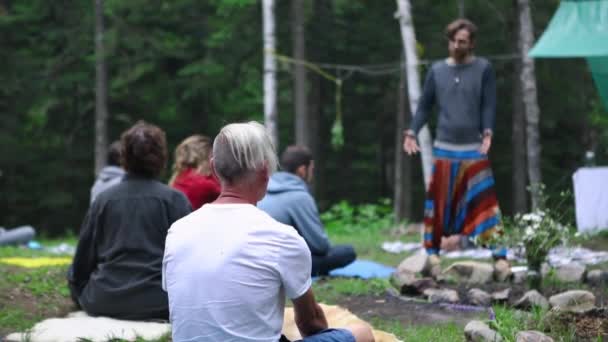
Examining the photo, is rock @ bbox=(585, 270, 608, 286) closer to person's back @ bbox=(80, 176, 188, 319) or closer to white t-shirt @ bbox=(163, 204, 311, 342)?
person's back @ bbox=(80, 176, 188, 319)

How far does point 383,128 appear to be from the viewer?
974 inches

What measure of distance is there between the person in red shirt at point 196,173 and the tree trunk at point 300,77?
1128cm

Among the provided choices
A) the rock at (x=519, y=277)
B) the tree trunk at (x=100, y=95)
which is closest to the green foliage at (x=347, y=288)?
the rock at (x=519, y=277)

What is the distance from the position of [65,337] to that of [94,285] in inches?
18.0

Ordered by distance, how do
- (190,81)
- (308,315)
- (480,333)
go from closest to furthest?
(308,315)
(480,333)
(190,81)

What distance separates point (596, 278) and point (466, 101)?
1.74 meters

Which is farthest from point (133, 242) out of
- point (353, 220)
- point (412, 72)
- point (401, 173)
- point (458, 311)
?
point (401, 173)

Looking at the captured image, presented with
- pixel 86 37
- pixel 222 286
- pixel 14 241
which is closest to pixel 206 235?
pixel 222 286

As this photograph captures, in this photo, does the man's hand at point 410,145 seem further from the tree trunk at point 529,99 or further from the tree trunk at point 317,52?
the tree trunk at point 317,52

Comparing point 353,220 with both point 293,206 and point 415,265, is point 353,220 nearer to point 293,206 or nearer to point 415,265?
point 415,265

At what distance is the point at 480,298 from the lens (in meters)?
5.79

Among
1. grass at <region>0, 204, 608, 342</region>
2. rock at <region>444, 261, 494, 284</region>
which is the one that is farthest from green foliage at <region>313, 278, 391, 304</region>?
rock at <region>444, 261, 494, 284</region>

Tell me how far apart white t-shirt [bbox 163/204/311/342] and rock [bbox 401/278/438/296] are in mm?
3273

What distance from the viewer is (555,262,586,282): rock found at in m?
6.45
